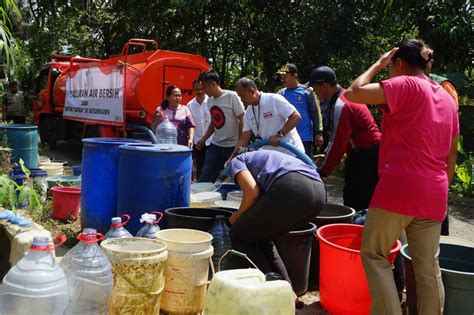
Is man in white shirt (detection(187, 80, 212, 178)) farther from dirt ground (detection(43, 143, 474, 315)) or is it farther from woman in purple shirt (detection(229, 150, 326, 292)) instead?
woman in purple shirt (detection(229, 150, 326, 292))

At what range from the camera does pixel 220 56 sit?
58.9ft

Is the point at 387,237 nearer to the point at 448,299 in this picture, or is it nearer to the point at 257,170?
the point at 448,299

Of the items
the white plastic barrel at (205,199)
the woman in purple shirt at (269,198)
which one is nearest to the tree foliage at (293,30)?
the white plastic barrel at (205,199)

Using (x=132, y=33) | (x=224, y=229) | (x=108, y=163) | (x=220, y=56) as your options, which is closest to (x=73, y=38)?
(x=132, y=33)

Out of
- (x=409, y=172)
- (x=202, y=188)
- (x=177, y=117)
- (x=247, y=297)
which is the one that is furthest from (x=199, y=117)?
(x=247, y=297)

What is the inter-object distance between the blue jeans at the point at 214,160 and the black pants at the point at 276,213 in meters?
2.95

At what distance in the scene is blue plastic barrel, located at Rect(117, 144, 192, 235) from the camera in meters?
4.18

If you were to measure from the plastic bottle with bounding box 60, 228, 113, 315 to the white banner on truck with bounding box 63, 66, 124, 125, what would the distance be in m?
6.41

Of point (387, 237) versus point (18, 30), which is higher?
point (18, 30)

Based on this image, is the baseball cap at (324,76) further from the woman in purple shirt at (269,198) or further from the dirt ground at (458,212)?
the dirt ground at (458,212)

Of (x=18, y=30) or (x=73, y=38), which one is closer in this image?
A: (x=73, y=38)

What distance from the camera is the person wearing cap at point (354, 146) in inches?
163

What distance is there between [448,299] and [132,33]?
16.3 m

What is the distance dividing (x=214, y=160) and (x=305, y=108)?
1.52 metres
